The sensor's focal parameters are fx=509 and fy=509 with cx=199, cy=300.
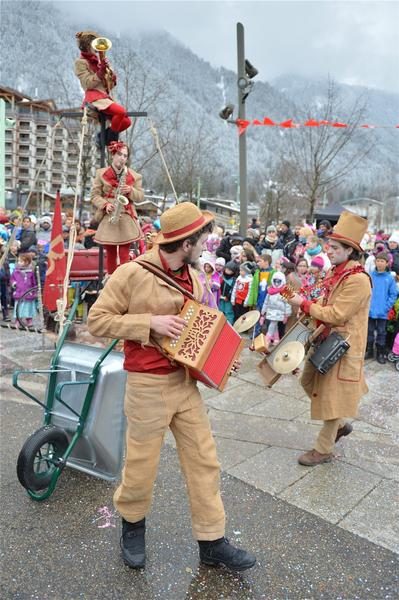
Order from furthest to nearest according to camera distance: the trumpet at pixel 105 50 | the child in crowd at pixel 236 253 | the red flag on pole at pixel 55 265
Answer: the child in crowd at pixel 236 253, the red flag on pole at pixel 55 265, the trumpet at pixel 105 50

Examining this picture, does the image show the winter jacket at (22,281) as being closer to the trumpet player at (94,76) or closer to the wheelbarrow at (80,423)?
the trumpet player at (94,76)

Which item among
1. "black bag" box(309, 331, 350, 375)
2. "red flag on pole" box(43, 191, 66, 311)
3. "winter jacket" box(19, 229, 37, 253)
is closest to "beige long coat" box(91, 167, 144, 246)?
"red flag on pole" box(43, 191, 66, 311)

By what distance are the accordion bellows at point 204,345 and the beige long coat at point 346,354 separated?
1.24 m

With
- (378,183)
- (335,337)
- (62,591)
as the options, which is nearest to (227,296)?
(335,337)

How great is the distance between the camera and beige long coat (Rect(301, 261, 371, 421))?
12.0 ft

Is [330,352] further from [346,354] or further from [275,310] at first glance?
[275,310]

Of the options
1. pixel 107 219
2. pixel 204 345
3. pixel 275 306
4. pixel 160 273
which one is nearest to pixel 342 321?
pixel 204 345

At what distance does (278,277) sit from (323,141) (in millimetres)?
12394

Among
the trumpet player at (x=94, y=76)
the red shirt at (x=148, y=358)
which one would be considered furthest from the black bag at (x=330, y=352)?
the trumpet player at (x=94, y=76)

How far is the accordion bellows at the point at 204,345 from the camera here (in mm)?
2553

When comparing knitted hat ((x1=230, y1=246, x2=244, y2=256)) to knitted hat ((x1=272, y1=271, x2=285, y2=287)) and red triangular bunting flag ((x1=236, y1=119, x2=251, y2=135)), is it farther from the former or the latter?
red triangular bunting flag ((x1=236, y1=119, x2=251, y2=135))

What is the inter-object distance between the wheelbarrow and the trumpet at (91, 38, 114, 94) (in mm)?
3248

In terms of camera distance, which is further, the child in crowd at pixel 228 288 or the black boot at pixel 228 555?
the child in crowd at pixel 228 288

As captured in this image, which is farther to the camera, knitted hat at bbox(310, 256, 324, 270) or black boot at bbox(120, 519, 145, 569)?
knitted hat at bbox(310, 256, 324, 270)
